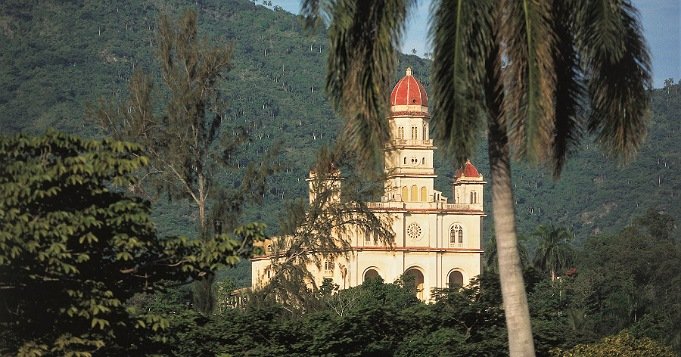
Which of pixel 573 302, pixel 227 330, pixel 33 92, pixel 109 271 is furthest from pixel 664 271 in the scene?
pixel 33 92

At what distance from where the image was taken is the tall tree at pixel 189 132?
1538 inches

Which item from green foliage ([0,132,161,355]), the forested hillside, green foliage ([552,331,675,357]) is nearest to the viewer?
green foliage ([0,132,161,355])

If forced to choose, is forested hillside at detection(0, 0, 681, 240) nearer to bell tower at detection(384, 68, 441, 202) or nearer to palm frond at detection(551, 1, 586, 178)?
bell tower at detection(384, 68, 441, 202)

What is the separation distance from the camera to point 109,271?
21719 mm

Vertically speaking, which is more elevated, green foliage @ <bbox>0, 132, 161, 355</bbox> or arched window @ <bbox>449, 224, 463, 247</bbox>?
arched window @ <bbox>449, 224, 463, 247</bbox>

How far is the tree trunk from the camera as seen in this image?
17.6m

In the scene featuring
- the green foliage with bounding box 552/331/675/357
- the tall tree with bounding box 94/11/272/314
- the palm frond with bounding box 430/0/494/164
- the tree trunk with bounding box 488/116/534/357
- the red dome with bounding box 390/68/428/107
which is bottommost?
the green foliage with bounding box 552/331/675/357

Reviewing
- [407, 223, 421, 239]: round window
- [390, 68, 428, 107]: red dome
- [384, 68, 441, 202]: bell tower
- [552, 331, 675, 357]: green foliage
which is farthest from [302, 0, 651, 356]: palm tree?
[407, 223, 421, 239]: round window

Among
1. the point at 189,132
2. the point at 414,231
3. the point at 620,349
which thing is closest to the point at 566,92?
the point at 620,349

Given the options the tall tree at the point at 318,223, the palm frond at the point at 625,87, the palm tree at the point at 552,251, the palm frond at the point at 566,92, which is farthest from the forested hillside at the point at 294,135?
the palm frond at the point at 625,87

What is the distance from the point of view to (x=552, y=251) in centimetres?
10412

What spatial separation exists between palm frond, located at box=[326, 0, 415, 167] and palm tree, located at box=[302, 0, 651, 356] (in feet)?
0.03

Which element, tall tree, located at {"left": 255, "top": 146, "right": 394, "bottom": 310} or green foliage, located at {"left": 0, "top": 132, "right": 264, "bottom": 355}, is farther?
tall tree, located at {"left": 255, "top": 146, "right": 394, "bottom": 310}

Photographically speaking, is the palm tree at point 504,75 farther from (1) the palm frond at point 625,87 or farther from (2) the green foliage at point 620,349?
Answer: (2) the green foliage at point 620,349
